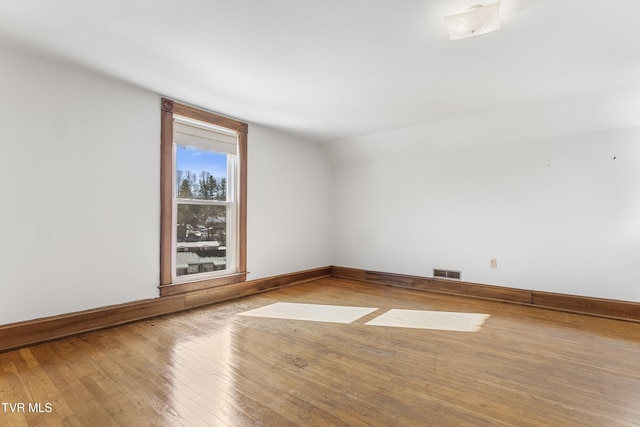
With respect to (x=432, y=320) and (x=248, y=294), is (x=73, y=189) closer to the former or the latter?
(x=248, y=294)

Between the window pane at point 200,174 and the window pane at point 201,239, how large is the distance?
166 mm

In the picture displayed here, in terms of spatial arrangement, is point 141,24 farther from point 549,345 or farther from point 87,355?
point 549,345

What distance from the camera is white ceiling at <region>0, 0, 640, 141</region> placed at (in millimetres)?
2039

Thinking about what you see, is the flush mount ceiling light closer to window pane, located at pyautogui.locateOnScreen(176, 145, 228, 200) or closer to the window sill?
window pane, located at pyautogui.locateOnScreen(176, 145, 228, 200)

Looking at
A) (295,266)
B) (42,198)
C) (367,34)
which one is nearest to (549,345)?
(367,34)

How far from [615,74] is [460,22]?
202 centimetres

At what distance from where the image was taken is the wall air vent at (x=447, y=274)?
15.0 ft

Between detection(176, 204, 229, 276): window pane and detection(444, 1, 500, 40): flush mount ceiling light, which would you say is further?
detection(176, 204, 229, 276): window pane

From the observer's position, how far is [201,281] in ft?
12.6

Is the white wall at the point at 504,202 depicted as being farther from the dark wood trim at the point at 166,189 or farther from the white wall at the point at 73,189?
the white wall at the point at 73,189

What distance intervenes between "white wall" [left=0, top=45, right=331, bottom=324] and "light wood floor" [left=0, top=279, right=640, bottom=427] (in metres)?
0.48

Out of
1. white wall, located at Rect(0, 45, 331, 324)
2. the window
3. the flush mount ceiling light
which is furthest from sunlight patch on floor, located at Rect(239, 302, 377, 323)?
the flush mount ceiling light

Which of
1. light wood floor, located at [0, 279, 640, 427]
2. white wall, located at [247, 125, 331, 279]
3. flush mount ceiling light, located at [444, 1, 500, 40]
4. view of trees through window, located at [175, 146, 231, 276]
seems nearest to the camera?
light wood floor, located at [0, 279, 640, 427]

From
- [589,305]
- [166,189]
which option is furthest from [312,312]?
[589,305]
